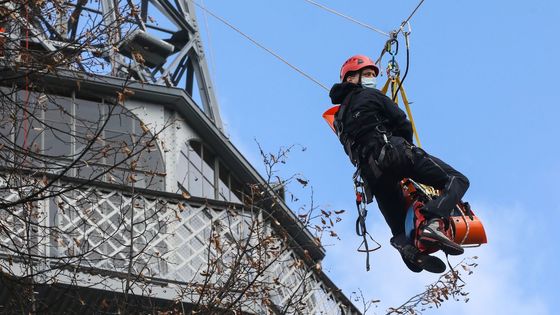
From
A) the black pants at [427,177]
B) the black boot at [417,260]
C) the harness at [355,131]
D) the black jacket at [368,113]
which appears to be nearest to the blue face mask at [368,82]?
the black jacket at [368,113]

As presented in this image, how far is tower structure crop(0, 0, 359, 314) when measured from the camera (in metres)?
18.1

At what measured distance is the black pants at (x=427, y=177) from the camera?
16766 mm

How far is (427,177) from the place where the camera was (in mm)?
16953

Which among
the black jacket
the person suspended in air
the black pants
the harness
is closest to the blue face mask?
the person suspended in air

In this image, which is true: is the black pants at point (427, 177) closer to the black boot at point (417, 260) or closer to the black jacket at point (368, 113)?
the black jacket at point (368, 113)

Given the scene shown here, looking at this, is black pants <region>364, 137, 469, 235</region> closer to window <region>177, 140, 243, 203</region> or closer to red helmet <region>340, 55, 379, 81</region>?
red helmet <region>340, 55, 379, 81</region>

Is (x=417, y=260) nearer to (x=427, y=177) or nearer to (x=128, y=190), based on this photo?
(x=427, y=177)

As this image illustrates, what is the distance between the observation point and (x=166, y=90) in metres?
28.0

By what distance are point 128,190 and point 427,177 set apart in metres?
6.89

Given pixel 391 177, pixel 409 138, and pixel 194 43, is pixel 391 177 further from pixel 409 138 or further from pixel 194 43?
pixel 194 43

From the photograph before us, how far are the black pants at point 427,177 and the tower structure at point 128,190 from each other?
7.77 feet

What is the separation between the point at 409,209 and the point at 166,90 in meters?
11.1

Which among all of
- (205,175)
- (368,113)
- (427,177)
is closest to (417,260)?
(427,177)

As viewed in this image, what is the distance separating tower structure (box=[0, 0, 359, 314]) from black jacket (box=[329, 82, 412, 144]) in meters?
2.16
